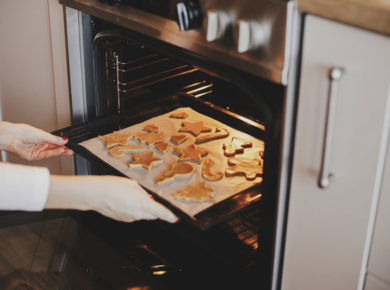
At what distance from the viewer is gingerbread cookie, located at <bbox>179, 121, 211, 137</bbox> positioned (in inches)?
61.1

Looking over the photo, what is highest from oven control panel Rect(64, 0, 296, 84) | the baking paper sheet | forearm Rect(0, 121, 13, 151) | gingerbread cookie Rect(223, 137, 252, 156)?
oven control panel Rect(64, 0, 296, 84)

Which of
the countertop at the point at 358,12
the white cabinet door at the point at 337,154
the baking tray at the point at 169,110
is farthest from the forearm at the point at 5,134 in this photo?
the countertop at the point at 358,12

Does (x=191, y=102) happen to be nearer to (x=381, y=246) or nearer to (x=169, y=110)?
(x=169, y=110)

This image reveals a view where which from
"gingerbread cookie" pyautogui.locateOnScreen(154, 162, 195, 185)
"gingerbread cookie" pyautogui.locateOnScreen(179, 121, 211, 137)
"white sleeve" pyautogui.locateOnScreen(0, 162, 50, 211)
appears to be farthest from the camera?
"gingerbread cookie" pyautogui.locateOnScreen(179, 121, 211, 137)

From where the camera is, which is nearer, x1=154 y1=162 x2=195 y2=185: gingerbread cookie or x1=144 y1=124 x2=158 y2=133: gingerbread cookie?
x1=154 y1=162 x2=195 y2=185: gingerbread cookie

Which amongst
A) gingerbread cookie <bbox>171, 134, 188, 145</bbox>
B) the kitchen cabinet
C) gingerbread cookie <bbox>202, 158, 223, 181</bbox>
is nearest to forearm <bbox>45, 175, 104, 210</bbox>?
gingerbread cookie <bbox>202, 158, 223, 181</bbox>

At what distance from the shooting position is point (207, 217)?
1.19 meters

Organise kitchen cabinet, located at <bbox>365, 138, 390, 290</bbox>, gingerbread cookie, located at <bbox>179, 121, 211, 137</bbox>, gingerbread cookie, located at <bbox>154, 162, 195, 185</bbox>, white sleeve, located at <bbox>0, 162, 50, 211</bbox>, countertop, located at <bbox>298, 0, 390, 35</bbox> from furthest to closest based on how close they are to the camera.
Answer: gingerbread cookie, located at <bbox>179, 121, 211, 137</bbox>, gingerbread cookie, located at <bbox>154, 162, 195, 185</bbox>, white sleeve, located at <bbox>0, 162, 50, 211</bbox>, kitchen cabinet, located at <bbox>365, 138, 390, 290</bbox>, countertop, located at <bbox>298, 0, 390, 35</bbox>

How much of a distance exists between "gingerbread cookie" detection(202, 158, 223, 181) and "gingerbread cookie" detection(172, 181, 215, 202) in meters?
0.05

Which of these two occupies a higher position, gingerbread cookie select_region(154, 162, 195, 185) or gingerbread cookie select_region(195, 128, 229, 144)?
gingerbread cookie select_region(195, 128, 229, 144)

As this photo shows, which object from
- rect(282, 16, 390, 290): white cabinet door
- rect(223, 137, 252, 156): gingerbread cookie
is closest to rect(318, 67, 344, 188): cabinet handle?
rect(282, 16, 390, 290): white cabinet door

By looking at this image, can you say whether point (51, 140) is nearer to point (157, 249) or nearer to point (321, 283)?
point (157, 249)

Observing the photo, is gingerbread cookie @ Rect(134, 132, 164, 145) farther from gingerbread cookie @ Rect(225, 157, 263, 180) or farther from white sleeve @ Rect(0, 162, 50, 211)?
white sleeve @ Rect(0, 162, 50, 211)

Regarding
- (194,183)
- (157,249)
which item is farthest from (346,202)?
(157,249)
